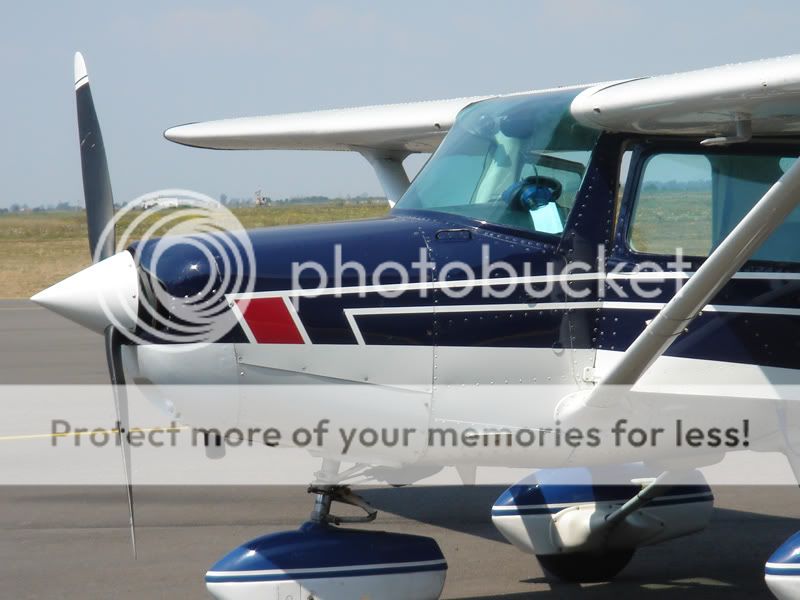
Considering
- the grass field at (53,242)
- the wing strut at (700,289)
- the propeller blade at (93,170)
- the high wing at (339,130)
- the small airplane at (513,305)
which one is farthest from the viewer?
the grass field at (53,242)

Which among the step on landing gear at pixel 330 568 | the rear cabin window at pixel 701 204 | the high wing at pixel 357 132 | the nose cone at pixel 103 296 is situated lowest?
the step on landing gear at pixel 330 568

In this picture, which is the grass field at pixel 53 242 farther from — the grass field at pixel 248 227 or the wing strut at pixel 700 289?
the wing strut at pixel 700 289

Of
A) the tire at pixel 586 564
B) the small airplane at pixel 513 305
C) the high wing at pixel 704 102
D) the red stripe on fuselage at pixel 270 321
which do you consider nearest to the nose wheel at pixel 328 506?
the small airplane at pixel 513 305

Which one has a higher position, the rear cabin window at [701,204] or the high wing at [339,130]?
the high wing at [339,130]

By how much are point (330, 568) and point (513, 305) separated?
142cm

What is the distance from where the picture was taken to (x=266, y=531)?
23.2ft

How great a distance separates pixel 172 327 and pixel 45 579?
2191 millimetres

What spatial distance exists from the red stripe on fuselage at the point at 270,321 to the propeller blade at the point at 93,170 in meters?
1.41

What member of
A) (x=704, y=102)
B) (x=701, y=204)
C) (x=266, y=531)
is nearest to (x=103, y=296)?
(x=704, y=102)

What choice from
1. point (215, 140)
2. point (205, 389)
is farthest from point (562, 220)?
point (215, 140)

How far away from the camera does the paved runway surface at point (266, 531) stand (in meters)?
6.02

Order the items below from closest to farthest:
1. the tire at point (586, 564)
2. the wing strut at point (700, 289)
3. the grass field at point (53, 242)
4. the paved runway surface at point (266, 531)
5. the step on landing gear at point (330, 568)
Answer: the wing strut at point (700, 289), the step on landing gear at point (330, 568), the paved runway surface at point (266, 531), the tire at point (586, 564), the grass field at point (53, 242)

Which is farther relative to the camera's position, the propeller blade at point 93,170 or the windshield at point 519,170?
the propeller blade at point 93,170

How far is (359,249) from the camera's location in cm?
483
